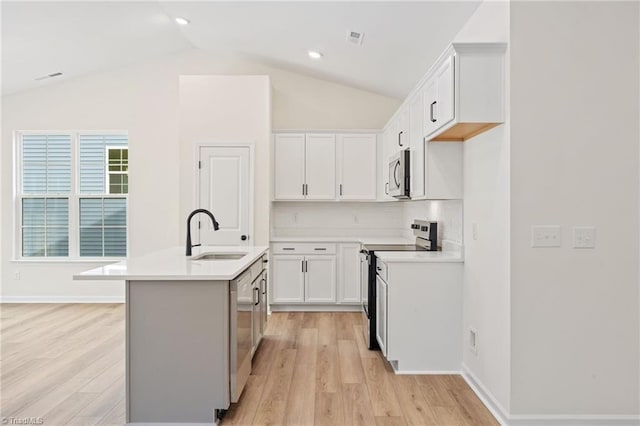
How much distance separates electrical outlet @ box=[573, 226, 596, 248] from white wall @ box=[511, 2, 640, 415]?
0.03 metres

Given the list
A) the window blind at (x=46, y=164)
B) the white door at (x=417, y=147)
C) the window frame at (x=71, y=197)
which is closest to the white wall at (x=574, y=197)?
the white door at (x=417, y=147)

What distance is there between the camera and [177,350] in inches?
95.3

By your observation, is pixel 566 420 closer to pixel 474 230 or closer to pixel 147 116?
pixel 474 230

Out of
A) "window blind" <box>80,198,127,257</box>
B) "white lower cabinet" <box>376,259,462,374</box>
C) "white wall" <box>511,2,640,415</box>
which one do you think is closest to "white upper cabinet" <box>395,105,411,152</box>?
"white lower cabinet" <box>376,259,462,374</box>

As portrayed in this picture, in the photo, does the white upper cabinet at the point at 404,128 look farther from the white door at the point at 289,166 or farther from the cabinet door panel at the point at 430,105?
the white door at the point at 289,166

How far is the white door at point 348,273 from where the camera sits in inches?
207

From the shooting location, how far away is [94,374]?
325cm

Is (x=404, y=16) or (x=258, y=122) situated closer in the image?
(x=404, y=16)

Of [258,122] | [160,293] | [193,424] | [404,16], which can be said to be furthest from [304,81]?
[193,424]

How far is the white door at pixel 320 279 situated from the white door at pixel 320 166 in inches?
31.5

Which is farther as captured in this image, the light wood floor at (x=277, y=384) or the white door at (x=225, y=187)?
the white door at (x=225, y=187)

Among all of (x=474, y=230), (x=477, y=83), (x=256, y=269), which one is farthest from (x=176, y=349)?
(x=477, y=83)

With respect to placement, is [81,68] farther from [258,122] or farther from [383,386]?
[383,386]

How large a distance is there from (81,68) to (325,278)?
13.2ft
